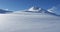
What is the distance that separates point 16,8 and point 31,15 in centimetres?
17

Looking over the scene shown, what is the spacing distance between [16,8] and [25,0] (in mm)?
123

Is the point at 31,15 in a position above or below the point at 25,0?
below

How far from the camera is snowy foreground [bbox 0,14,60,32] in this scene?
4.09 ft

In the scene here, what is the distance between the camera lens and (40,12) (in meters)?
1.24

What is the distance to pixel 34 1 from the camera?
1.25m

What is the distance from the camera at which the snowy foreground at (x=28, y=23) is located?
125 centimetres

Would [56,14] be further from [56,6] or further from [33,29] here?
[33,29]

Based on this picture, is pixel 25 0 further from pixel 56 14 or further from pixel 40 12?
pixel 56 14

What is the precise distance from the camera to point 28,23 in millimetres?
1256

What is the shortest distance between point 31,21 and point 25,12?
11 cm

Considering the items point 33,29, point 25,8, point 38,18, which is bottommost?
point 33,29

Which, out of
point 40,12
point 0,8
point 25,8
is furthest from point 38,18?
point 0,8

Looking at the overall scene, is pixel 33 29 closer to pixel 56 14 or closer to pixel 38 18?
pixel 38 18

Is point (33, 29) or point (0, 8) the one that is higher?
point (0, 8)
